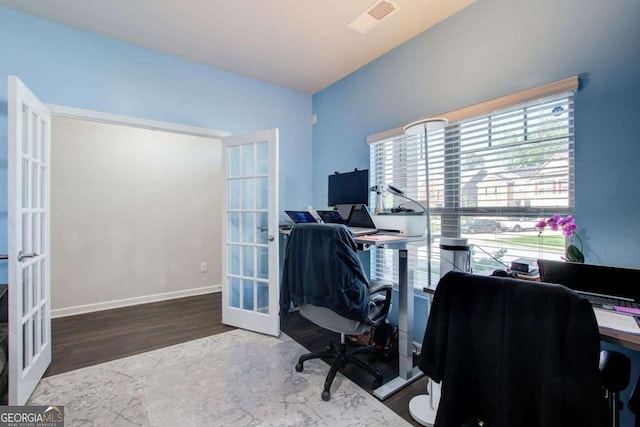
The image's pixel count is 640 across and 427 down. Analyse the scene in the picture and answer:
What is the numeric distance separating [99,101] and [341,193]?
2.30 meters

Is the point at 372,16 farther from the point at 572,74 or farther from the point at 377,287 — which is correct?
the point at 377,287

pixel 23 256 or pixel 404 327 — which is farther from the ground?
pixel 23 256

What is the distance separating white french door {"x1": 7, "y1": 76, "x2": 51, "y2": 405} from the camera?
5.42 ft

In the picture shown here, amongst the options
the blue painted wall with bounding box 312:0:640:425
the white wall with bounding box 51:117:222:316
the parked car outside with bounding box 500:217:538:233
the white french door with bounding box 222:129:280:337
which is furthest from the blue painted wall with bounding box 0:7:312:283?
the parked car outside with bounding box 500:217:538:233

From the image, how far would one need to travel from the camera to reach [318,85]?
140 inches

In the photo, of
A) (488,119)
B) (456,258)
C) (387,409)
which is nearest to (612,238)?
(456,258)

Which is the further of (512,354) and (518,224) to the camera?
(518,224)

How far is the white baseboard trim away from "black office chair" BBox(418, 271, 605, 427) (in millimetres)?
3665

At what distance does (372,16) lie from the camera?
2.27 metres

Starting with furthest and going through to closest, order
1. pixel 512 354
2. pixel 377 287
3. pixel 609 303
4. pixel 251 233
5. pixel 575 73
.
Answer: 1. pixel 251 233
2. pixel 377 287
3. pixel 575 73
4. pixel 609 303
5. pixel 512 354

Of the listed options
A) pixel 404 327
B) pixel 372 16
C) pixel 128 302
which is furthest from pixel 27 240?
pixel 372 16

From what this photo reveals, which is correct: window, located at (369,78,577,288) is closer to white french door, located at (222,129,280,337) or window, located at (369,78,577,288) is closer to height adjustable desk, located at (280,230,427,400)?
height adjustable desk, located at (280,230,427,400)

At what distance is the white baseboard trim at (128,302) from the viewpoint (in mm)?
3262

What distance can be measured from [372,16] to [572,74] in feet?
4.58
